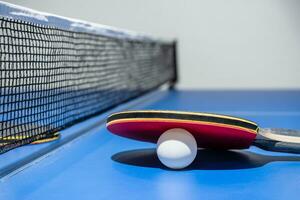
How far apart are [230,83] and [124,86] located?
1.96 metres

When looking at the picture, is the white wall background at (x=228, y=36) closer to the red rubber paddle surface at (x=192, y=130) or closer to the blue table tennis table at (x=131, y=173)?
the blue table tennis table at (x=131, y=173)

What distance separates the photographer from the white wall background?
17.0 ft

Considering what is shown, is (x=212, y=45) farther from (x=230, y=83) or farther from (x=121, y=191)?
(x=121, y=191)

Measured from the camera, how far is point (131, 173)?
143 centimetres

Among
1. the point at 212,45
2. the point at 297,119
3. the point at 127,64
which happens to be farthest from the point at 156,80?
the point at 297,119

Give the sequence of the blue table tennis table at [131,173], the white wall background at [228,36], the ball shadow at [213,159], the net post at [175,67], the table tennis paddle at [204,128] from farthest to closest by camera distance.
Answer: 1. the net post at [175,67]
2. the white wall background at [228,36]
3. the ball shadow at [213,159]
4. the table tennis paddle at [204,128]
5. the blue table tennis table at [131,173]

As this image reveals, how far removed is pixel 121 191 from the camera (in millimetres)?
1245

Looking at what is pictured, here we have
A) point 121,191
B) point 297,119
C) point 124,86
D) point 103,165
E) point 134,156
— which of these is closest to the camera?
point 121,191

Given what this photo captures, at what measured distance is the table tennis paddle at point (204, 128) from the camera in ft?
4.37

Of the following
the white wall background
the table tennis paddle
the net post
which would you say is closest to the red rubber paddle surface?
the table tennis paddle

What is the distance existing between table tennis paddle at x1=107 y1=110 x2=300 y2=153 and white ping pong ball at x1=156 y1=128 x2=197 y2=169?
23 millimetres

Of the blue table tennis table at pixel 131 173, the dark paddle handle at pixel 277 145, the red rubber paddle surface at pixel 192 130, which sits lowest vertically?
the blue table tennis table at pixel 131 173

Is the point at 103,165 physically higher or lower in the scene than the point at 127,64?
lower

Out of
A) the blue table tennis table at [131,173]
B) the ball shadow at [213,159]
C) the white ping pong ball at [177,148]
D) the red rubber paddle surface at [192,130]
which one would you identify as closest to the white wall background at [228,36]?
the blue table tennis table at [131,173]
